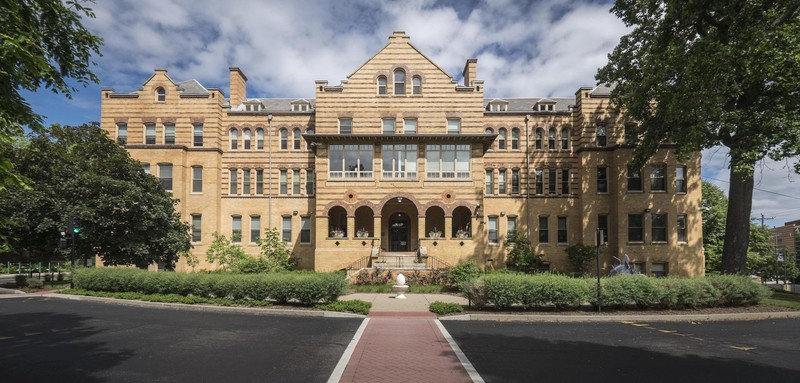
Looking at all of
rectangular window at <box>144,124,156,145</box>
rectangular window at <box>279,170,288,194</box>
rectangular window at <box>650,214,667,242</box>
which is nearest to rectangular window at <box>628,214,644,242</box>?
rectangular window at <box>650,214,667,242</box>

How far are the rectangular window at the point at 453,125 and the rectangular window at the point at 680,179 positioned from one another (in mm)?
14651

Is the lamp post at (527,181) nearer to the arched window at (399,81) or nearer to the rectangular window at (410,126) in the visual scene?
the rectangular window at (410,126)

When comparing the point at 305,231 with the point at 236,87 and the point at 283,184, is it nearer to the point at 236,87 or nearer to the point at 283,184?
the point at 283,184

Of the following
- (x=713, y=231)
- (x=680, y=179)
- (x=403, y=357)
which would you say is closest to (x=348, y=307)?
(x=403, y=357)

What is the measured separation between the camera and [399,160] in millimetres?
27500

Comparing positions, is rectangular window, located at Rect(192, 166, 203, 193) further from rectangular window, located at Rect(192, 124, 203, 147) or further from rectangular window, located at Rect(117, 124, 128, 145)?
rectangular window, located at Rect(117, 124, 128, 145)

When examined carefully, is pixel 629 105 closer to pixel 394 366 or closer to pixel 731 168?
pixel 731 168

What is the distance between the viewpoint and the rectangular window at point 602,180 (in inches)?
1168

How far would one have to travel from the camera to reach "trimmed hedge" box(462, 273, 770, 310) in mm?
14289

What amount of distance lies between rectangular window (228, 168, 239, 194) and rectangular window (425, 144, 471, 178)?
13940 millimetres

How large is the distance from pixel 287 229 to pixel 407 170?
1012 centimetres

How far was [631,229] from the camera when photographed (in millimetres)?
28266

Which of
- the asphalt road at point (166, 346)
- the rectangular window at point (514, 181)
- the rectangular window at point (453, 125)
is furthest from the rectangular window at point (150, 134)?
the rectangular window at point (514, 181)

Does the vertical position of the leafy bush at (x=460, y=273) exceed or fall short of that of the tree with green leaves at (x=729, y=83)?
it falls short
